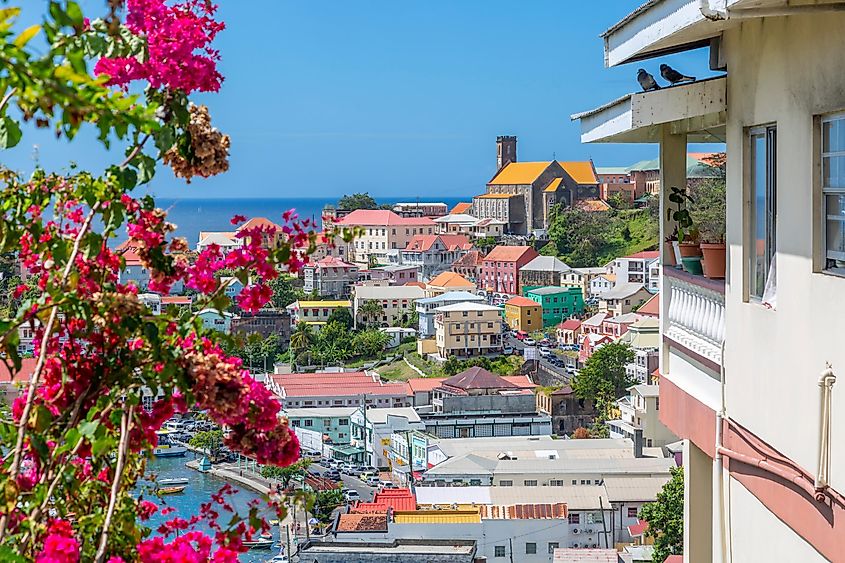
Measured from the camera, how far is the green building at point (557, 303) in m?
43.6

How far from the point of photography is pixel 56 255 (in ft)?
4.31

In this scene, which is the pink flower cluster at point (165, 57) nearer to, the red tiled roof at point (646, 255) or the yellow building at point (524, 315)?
the red tiled roof at point (646, 255)

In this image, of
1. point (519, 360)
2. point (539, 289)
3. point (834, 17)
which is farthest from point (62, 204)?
point (539, 289)

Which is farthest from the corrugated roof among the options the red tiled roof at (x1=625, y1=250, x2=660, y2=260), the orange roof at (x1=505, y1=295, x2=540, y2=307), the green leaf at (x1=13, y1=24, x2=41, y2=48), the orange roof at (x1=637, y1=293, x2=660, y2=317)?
the red tiled roof at (x1=625, y1=250, x2=660, y2=260)

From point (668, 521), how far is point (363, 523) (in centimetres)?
426

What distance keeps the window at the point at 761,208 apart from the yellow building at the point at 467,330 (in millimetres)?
36107

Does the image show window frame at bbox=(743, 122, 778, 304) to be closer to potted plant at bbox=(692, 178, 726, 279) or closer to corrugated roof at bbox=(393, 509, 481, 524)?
potted plant at bbox=(692, 178, 726, 279)

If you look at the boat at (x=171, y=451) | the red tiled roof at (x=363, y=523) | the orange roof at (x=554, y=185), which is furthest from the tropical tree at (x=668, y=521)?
the orange roof at (x=554, y=185)

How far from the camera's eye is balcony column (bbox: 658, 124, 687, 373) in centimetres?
290

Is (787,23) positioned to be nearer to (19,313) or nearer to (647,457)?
(19,313)

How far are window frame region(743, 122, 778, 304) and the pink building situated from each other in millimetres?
46130

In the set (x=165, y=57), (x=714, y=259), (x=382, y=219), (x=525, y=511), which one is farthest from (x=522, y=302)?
(x=165, y=57)

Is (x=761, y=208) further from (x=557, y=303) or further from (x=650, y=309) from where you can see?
(x=557, y=303)

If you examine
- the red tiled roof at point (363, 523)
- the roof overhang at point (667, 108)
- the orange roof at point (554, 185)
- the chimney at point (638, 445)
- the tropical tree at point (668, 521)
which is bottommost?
the chimney at point (638, 445)
